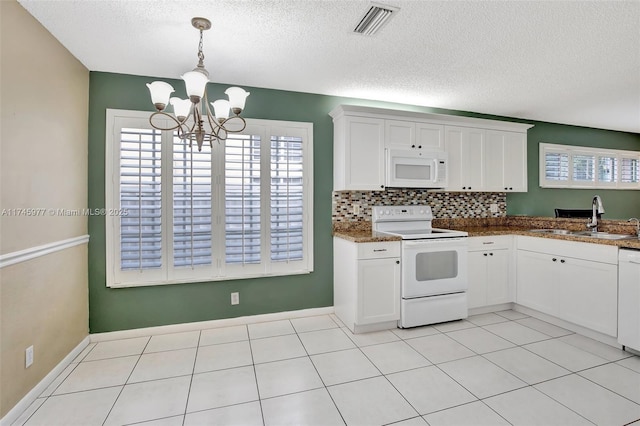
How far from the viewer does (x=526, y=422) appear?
1722mm

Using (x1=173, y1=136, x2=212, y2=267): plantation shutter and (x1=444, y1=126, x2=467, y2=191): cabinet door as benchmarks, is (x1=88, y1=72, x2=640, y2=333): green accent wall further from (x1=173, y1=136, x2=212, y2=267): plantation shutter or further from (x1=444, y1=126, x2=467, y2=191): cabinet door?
(x1=444, y1=126, x2=467, y2=191): cabinet door

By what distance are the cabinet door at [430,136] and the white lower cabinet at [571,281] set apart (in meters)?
1.38

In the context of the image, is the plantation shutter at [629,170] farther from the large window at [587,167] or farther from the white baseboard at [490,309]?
the white baseboard at [490,309]

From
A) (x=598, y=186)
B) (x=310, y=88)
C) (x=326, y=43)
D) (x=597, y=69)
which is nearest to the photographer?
(x=326, y=43)

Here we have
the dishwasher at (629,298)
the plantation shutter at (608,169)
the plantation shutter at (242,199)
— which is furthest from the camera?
the plantation shutter at (608,169)

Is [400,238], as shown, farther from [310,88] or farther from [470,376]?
[310,88]

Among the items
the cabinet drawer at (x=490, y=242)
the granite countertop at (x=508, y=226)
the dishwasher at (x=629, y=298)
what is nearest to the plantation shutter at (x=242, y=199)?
the granite countertop at (x=508, y=226)

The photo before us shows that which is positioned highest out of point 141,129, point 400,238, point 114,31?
point 114,31

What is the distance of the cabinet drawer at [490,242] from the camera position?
3340mm

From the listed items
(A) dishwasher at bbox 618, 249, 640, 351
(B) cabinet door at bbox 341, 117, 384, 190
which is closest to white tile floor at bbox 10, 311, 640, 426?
(A) dishwasher at bbox 618, 249, 640, 351

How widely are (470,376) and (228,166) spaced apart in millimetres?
2669

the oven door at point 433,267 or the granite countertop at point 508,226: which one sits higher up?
the granite countertop at point 508,226

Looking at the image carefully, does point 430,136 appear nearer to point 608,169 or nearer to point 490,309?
point 490,309

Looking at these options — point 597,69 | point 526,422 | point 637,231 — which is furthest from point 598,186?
point 526,422
